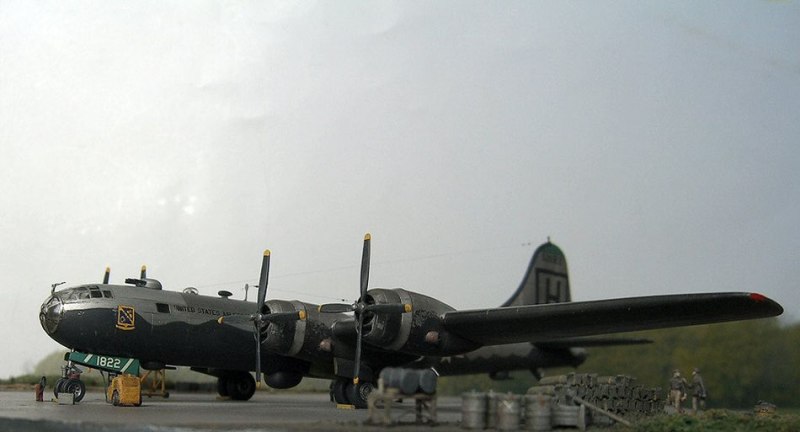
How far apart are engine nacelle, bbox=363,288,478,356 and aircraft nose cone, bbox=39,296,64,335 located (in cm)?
763

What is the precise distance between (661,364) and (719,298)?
1136 centimetres

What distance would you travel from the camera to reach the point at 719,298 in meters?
15.7

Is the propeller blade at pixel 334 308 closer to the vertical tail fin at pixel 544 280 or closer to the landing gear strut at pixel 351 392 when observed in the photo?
the landing gear strut at pixel 351 392

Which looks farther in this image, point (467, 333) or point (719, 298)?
point (467, 333)

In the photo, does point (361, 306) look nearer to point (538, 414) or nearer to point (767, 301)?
point (538, 414)

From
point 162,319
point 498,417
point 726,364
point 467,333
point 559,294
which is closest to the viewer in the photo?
point 498,417

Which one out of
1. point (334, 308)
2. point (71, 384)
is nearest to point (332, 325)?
point (334, 308)

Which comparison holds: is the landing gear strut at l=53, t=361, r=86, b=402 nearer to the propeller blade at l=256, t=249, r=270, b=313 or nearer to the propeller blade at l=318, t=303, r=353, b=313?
the propeller blade at l=256, t=249, r=270, b=313

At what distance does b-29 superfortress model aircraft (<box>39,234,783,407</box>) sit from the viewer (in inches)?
712

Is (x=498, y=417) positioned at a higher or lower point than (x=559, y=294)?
lower

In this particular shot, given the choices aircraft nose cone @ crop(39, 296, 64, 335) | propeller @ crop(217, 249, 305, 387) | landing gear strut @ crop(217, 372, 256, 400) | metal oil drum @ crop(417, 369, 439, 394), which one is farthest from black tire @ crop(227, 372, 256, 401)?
metal oil drum @ crop(417, 369, 439, 394)

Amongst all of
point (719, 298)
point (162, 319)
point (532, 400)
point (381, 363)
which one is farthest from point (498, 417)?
point (162, 319)

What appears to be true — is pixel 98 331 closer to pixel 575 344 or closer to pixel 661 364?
pixel 575 344

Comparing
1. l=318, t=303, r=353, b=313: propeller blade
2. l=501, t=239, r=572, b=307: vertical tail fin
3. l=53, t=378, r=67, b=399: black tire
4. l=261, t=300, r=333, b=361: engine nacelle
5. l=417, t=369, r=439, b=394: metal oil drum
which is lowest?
l=53, t=378, r=67, b=399: black tire
